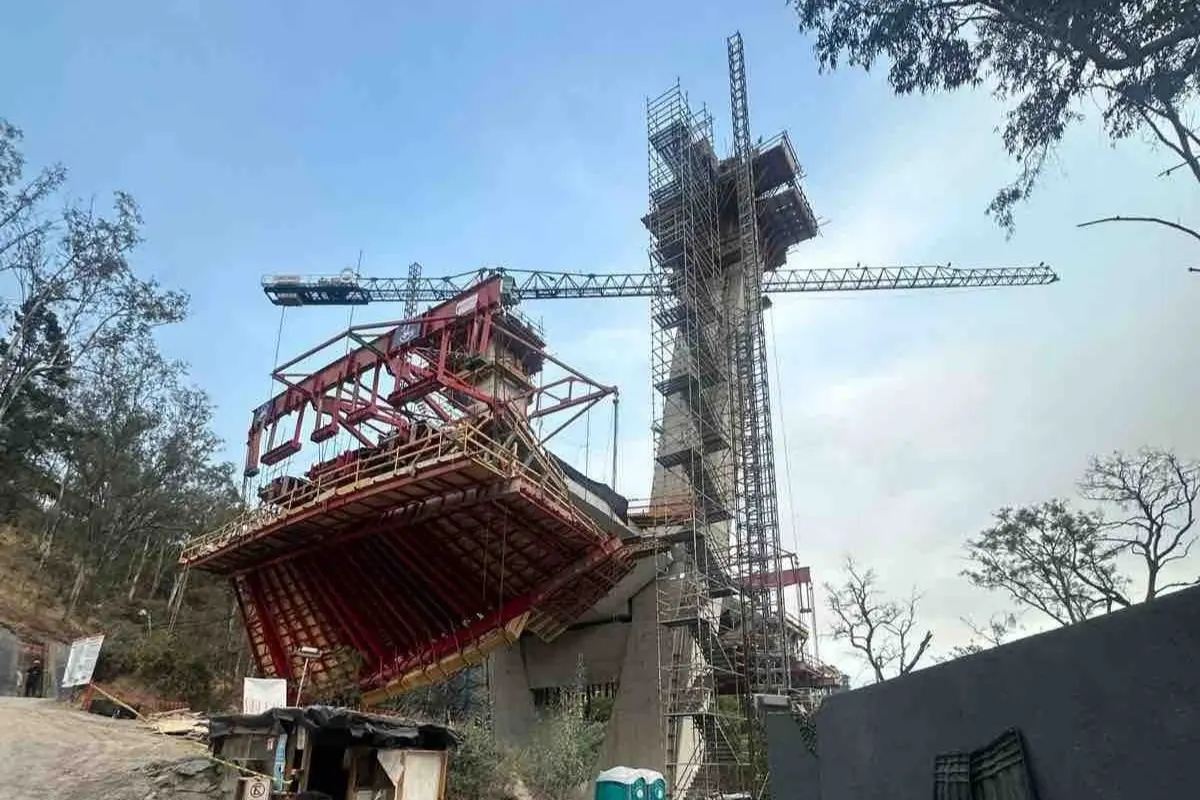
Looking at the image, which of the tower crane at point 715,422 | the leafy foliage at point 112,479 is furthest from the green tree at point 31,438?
the tower crane at point 715,422

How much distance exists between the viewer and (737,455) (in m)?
30.2

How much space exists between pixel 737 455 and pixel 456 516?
44.7 ft

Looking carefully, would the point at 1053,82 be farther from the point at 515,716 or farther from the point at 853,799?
the point at 515,716

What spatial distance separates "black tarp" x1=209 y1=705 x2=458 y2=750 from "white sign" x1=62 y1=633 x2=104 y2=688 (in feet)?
25.6

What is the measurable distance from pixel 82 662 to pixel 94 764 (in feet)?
19.0

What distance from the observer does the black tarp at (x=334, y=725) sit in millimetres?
11828

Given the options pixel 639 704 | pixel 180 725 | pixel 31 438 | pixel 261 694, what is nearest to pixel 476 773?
pixel 261 694

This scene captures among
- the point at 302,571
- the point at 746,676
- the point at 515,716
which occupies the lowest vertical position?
the point at 515,716

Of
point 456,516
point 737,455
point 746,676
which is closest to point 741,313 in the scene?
point 737,455

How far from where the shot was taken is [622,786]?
17281mm

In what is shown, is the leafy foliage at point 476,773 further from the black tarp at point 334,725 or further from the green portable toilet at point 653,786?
the black tarp at point 334,725

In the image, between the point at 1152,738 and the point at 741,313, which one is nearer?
the point at 1152,738

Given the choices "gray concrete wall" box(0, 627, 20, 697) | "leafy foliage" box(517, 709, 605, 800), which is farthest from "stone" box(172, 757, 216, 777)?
"gray concrete wall" box(0, 627, 20, 697)

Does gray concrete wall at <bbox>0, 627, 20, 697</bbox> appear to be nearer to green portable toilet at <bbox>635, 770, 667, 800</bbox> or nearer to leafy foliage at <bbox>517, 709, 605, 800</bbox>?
leafy foliage at <bbox>517, 709, 605, 800</bbox>
